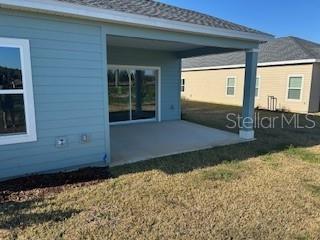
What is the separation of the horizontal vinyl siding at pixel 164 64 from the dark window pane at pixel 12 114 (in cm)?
559

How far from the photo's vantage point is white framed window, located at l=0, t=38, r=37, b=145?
420 centimetres

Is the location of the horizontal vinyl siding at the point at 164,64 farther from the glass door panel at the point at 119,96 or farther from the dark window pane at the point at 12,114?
the dark window pane at the point at 12,114

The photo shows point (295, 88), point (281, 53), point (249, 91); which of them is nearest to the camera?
point (249, 91)

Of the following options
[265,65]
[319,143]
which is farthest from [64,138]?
[265,65]

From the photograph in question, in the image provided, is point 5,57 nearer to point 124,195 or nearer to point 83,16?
point 83,16

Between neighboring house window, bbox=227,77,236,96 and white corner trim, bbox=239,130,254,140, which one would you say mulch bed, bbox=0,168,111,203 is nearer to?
white corner trim, bbox=239,130,254,140

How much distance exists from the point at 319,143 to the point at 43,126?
756cm

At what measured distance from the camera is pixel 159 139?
772cm

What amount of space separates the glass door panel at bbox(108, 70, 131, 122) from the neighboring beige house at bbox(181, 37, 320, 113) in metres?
10.2

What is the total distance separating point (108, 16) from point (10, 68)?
198cm

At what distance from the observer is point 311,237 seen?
296 cm

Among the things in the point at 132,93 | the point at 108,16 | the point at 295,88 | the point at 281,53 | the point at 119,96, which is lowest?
the point at 119,96

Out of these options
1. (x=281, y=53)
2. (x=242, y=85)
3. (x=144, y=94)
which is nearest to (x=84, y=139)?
(x=144, y=94)

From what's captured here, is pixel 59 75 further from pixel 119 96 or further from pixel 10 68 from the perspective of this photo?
pixel 119 96
